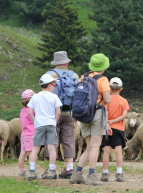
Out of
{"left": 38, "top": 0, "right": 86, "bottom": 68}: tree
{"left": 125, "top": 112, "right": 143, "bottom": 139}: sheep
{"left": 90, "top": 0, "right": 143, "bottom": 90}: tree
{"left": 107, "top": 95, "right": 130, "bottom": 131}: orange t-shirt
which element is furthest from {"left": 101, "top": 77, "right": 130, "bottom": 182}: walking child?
{"left": 38, "top": 0, "right": 86, "bottom": 68}: tree

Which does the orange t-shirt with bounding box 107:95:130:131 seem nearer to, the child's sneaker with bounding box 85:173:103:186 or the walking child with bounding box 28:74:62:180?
the walking child with bounding box 28:74:62:180

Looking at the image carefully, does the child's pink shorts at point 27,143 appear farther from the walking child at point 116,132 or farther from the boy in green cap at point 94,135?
the boy in green cap at point 94,135

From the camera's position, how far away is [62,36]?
36438 millimetres

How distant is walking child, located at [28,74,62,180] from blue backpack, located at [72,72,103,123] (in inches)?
25.9

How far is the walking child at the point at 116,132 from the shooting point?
816cm

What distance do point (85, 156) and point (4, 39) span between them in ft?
117

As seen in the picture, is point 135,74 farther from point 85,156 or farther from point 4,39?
point 85,156

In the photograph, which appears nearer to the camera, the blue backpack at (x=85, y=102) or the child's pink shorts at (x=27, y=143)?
the blue backpack at (x=85, y=102)

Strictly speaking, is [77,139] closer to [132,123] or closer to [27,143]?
[132,123]

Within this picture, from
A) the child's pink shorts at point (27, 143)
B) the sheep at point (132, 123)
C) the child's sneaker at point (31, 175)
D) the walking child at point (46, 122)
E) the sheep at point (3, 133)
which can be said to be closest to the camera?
the child's sneaker at point (31, 175)

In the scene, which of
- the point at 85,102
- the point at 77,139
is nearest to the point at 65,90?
the point at 85,102

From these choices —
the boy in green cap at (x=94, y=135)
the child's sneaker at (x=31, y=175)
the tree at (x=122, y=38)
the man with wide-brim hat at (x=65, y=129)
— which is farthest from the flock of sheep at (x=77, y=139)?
the tree at (x=122, y=38)

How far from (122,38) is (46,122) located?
25214mm

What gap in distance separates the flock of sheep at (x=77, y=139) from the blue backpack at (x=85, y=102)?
5.52 meters
